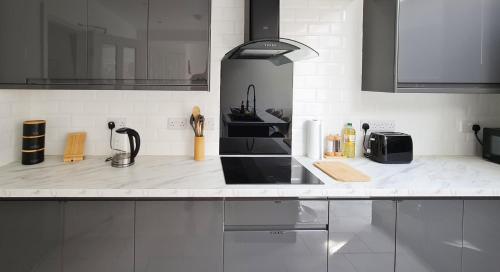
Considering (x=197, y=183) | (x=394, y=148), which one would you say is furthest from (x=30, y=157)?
(x=394, y=148)

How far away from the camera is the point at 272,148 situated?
2.97 m

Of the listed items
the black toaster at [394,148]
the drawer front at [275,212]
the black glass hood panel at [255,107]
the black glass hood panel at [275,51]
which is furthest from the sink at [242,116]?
the drawer front at [275,212]

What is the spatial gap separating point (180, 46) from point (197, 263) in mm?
1273

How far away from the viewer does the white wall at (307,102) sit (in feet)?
9.20

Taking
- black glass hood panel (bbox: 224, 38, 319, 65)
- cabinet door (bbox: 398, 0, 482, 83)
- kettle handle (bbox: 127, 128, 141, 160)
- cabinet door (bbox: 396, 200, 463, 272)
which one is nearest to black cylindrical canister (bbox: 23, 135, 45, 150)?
kettle handle (bbox: 127, 128, 141, 160)

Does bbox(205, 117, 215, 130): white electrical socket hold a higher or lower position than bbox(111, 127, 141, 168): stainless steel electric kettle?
higher

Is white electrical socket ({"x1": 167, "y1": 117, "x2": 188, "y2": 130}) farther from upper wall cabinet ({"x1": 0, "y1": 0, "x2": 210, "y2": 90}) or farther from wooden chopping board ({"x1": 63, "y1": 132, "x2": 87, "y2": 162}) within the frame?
wooden chopping board ({"x1": 63, "y1": 132, "x2": 87, "y2": 162})

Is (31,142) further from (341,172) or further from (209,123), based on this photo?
(341,172)

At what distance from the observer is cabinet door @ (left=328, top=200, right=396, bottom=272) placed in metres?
2.11

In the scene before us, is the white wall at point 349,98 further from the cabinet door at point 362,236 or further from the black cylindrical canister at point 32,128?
the black cylindrical canister at point 32,128

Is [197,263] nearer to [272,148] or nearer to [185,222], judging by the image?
[185,222]

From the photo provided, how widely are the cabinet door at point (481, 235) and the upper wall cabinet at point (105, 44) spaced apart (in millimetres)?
1695

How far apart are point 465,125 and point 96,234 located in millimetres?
2686

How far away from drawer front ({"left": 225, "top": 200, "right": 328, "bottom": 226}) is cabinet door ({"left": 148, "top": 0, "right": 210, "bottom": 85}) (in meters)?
0.84
